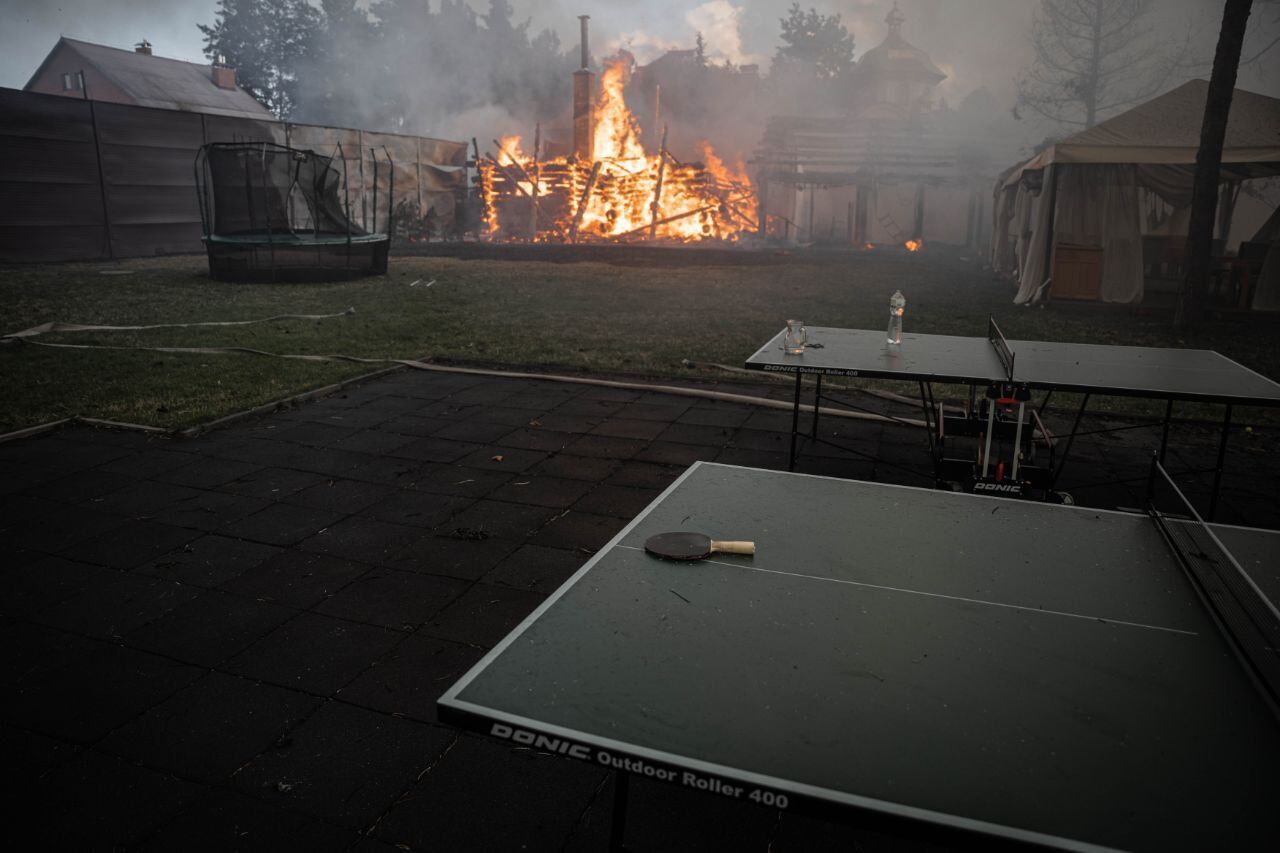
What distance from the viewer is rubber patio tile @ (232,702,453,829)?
2.54 metres

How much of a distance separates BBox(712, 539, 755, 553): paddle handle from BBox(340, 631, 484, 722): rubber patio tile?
1250 mm

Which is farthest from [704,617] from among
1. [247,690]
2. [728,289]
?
[728,289]

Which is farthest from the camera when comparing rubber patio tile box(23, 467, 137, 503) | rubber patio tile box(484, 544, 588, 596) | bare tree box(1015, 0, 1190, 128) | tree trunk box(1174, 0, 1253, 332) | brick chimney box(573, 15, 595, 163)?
brick chimney box(573, 15, 595, 163)

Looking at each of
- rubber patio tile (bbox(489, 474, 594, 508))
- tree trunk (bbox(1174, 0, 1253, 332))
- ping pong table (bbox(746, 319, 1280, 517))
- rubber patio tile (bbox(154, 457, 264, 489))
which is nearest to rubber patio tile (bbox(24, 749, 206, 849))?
rubber patio tile (bbox(489, 474, 594, 508))

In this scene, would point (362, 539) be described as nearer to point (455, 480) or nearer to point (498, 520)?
point (498, 520)

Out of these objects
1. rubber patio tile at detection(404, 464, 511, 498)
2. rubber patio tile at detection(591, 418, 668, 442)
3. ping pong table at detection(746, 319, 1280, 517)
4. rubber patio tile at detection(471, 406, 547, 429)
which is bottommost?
rubber patio tile at detection(404, 464, 511, 498)

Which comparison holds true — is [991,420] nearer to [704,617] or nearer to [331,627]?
[704,617]

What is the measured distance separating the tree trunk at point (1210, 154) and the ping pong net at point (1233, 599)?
1277 centimetres

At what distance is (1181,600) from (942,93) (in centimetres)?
6032

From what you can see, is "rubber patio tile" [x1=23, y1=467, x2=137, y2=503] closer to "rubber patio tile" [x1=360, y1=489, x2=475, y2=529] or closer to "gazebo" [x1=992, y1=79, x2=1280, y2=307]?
"rubber patio tile" [x1=360, y1=489, x2=475, y2=529]

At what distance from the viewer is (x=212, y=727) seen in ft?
9.50

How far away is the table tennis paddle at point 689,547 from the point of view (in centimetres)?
225

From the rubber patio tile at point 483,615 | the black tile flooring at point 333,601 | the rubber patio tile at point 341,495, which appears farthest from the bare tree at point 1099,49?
the rubber patio tile at point 483,615

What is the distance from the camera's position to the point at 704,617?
1.93 m
